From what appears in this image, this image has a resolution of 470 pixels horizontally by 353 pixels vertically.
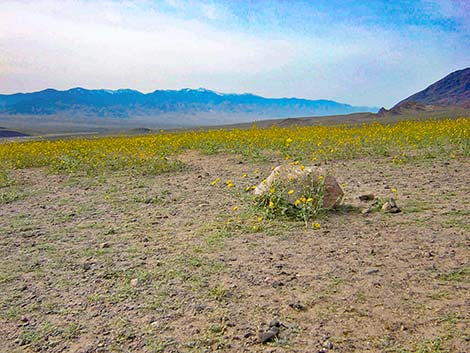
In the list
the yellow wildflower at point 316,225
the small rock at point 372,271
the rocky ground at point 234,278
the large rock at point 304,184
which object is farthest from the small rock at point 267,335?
the large rock at point 304,184

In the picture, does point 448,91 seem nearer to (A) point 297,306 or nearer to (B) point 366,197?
(B) point 366,197

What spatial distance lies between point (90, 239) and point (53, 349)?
2.17 m

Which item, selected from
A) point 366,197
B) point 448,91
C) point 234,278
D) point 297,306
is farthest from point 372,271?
point 448,91

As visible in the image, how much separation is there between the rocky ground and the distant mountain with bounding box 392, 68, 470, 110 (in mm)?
172174

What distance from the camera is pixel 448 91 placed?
574 ft

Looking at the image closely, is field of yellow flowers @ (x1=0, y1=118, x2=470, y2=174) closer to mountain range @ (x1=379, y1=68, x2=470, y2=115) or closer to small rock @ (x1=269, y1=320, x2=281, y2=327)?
small rock @ (x1=269, y1=320, x2=281, y2=327)

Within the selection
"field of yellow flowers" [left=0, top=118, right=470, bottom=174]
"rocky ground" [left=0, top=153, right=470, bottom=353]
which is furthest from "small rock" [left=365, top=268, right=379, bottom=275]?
"field of yellow flowers" [left=0, top=118, right=470, bottom=174]

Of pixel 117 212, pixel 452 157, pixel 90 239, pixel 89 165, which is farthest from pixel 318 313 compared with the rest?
pixel 89 165

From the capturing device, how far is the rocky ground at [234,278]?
2746 millimetres

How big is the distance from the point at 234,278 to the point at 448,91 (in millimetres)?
194127

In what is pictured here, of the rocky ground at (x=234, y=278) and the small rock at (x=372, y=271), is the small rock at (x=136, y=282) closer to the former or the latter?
the rocky ground at (x=234, y=278)

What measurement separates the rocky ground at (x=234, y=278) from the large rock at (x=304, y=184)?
23cm

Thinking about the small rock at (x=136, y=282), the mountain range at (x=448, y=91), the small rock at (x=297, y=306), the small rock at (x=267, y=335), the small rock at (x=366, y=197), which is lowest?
the small rock at (x=136, y=282)

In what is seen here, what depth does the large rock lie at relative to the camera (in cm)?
531
